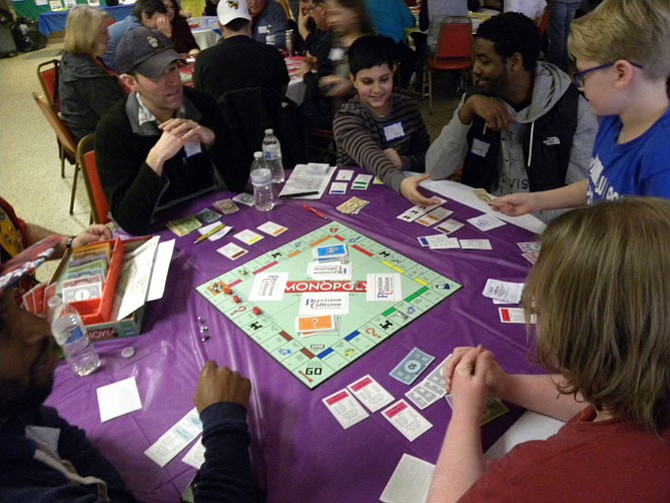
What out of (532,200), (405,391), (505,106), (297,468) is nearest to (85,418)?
(297,468)

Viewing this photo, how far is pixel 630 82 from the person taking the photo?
1.40m

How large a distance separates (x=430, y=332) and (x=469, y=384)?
32 centimetres

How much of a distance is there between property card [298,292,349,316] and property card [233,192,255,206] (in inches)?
29.9

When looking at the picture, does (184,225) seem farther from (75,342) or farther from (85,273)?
(75,342)

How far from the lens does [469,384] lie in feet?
3.67

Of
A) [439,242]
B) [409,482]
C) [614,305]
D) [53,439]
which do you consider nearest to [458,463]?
[409,482]

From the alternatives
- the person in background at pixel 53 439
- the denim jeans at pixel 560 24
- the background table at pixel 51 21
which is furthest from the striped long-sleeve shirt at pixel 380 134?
the background table at pixel 51 21

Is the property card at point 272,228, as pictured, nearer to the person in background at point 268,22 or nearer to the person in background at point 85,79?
the person in background at point 85,79

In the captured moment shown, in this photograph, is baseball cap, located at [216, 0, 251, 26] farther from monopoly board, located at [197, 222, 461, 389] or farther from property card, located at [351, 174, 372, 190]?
monopoly board, located at [197, 222, 461, 389]

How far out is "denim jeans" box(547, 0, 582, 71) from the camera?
18.3ft

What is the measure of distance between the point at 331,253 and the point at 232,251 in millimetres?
391

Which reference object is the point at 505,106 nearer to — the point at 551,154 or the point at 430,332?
the point at 551,154

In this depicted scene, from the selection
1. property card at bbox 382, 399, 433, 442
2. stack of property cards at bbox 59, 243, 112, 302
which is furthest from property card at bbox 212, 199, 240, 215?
property card at bbox 382, 399, 433, 442

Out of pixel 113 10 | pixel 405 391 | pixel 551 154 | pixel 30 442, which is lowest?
pixel 405 391
